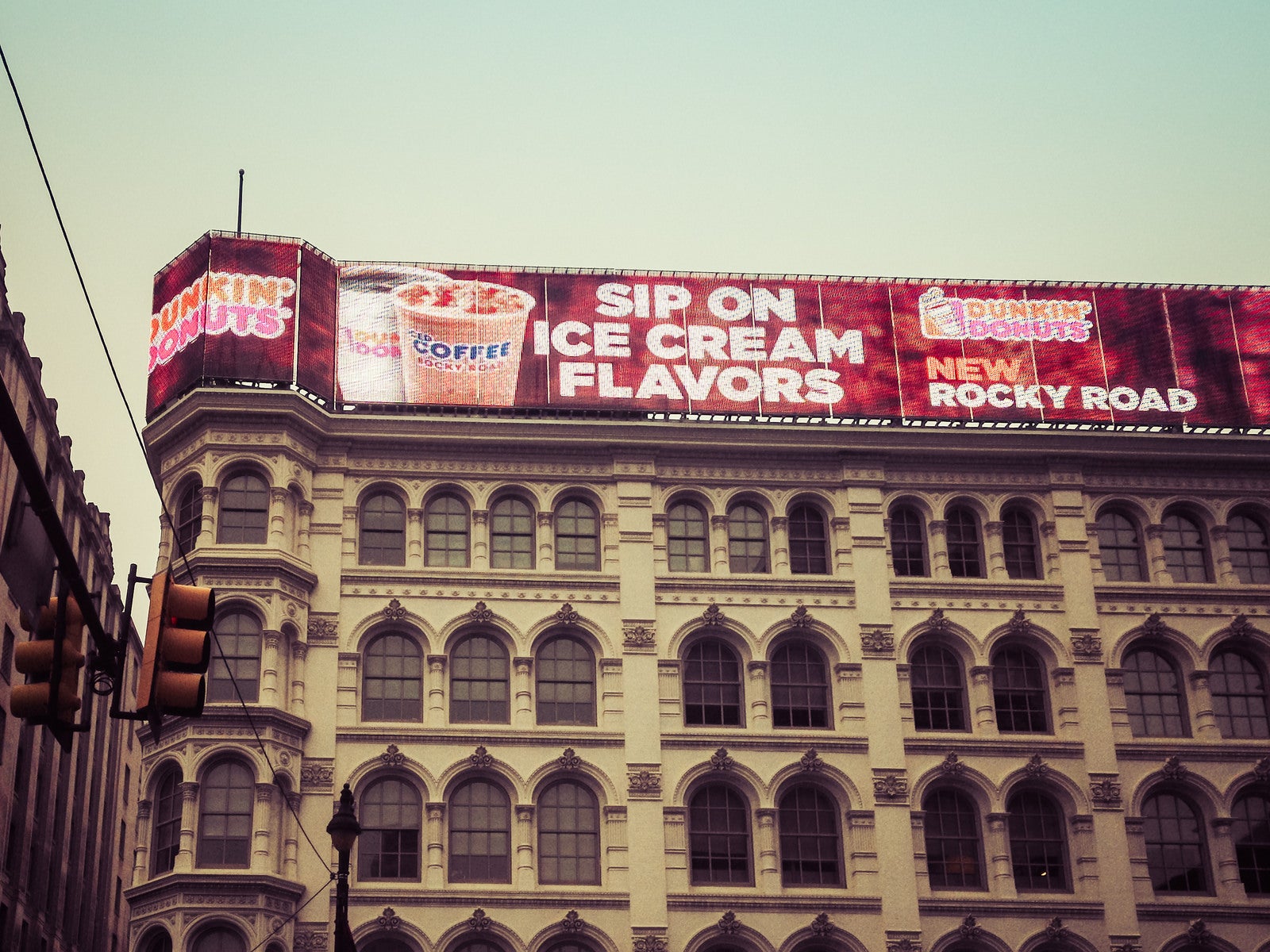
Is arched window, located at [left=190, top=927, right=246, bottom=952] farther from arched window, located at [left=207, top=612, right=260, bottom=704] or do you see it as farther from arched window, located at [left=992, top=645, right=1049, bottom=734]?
arched window, located at [left=992, top=645, right=1049, bottom=734]

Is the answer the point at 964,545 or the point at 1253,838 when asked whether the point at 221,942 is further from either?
the point at 1253,838

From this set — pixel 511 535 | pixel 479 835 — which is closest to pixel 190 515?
pixel 511 535

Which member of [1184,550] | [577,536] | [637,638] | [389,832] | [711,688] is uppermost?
[577,536]

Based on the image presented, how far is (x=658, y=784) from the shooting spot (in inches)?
1543

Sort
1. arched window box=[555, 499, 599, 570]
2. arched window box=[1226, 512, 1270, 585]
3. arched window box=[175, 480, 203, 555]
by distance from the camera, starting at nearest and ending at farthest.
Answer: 1. arched window box=[175, 480, 203, 555]
2. arched window box=[555, 499, 599, 570]
3. arched window box=[1226, 512, 1270, 585]

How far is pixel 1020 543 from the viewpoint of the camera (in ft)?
142

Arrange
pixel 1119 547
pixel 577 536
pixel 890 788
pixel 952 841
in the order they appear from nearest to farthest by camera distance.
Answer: pixel 890 788
pixel 952 841
pixel 577 536
pixel 1119 547

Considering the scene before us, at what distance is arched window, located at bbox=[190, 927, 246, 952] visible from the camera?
36375 mm

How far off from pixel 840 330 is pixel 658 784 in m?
13.4

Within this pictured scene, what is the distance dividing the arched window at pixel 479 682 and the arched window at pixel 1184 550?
17729 millimetres

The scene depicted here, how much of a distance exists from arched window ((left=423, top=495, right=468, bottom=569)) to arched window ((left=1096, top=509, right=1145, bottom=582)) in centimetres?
1669

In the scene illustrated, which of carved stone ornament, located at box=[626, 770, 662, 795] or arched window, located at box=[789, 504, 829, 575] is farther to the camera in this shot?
arched window, located at box=[789, 504, 829, 575]

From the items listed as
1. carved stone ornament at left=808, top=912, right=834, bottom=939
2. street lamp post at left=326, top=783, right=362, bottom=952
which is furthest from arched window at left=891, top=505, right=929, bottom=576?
street lamp post at left=326, top=783, right=362, bottom=952

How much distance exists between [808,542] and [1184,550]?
10215mm
